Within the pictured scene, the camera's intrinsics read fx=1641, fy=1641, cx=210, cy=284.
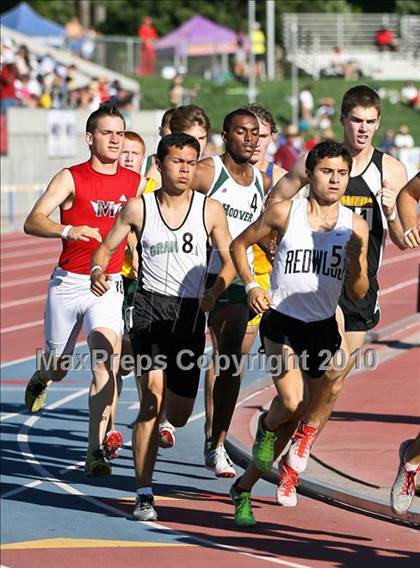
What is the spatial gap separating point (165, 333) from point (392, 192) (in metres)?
1.67

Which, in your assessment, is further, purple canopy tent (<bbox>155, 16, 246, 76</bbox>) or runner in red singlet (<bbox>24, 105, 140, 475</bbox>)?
purple canopy tent (<bbox>155, 16, 246, 76</bbox>)

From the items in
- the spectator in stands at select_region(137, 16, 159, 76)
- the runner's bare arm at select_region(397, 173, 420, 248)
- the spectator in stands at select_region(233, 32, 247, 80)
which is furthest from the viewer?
the spectator in stands at select_region(233, 32, 247, 80)

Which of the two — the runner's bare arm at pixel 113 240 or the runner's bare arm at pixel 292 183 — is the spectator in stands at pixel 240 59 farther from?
the runner's bare arm at pixel 113 240

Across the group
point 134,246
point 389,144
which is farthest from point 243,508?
point 389,144

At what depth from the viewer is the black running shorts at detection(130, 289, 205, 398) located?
1007cm

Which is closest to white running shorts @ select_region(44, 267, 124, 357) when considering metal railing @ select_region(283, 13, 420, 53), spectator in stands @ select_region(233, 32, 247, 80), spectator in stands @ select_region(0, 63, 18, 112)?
spectator in stands @ select_region(0, 63, 18, 112)

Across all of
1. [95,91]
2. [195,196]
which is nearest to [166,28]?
[95,91]

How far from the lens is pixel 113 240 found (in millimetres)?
10055

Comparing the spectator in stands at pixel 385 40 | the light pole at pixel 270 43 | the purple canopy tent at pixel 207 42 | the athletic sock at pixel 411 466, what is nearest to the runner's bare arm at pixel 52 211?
the athletic sock at pixel 411 466

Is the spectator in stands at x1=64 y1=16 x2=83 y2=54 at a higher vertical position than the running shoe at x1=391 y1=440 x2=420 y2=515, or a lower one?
higher

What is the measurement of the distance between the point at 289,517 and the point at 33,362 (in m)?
8.27

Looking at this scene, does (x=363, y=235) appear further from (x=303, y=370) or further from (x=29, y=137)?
(x=29, y=137)

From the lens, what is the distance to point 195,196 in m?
10.1

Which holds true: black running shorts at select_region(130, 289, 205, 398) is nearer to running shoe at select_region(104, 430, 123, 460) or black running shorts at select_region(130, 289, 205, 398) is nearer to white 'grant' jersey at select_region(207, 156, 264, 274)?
white 'grant' jersey at select_region(207, 156, 264, 274)
